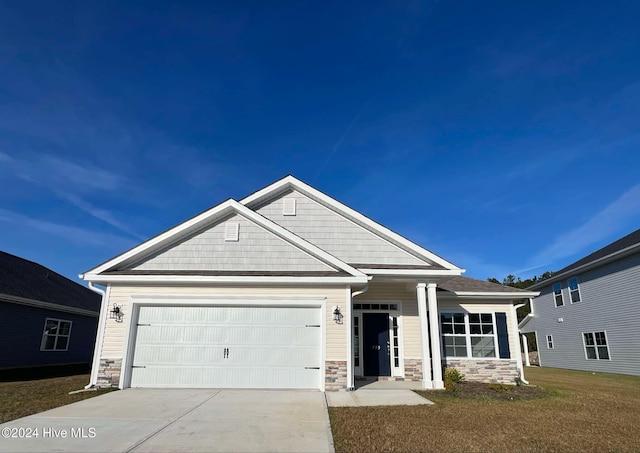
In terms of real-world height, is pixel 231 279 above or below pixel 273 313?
above

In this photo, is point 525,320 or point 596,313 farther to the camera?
point 525,320

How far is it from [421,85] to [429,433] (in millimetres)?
12669

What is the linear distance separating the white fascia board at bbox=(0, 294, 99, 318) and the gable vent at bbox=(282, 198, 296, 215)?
1134cm

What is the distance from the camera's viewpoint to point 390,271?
11359mm

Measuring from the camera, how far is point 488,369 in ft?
40.2

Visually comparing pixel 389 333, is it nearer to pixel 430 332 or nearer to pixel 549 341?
pixel 430 332

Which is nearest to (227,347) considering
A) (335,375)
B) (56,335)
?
(335,375)

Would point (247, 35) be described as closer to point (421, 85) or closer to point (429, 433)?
point (421, 85)

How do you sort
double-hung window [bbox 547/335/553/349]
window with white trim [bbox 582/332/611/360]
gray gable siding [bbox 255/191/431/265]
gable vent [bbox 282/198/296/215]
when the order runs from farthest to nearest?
double-hung window [bbox 547/335/553/349] → window with white trim [bbox 582/332/611/360] → gable vent [bbox 282/198/296/215] → gray gable siding [bbox 255/191/431/265]

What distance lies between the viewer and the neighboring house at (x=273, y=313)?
981 cm

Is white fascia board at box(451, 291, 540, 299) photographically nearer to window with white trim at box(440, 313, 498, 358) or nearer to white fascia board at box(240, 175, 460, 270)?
window with white trim at box(440, 313, 498, 358)

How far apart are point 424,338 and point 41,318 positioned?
16.6 m

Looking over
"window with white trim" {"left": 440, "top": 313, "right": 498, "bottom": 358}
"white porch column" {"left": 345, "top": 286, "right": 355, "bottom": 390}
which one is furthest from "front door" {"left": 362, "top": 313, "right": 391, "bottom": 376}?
"white porch column" {"left": 345, "top": 286, "right": 355, "bottom": 390}

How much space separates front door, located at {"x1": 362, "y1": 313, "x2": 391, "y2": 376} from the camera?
1209 centimetres
